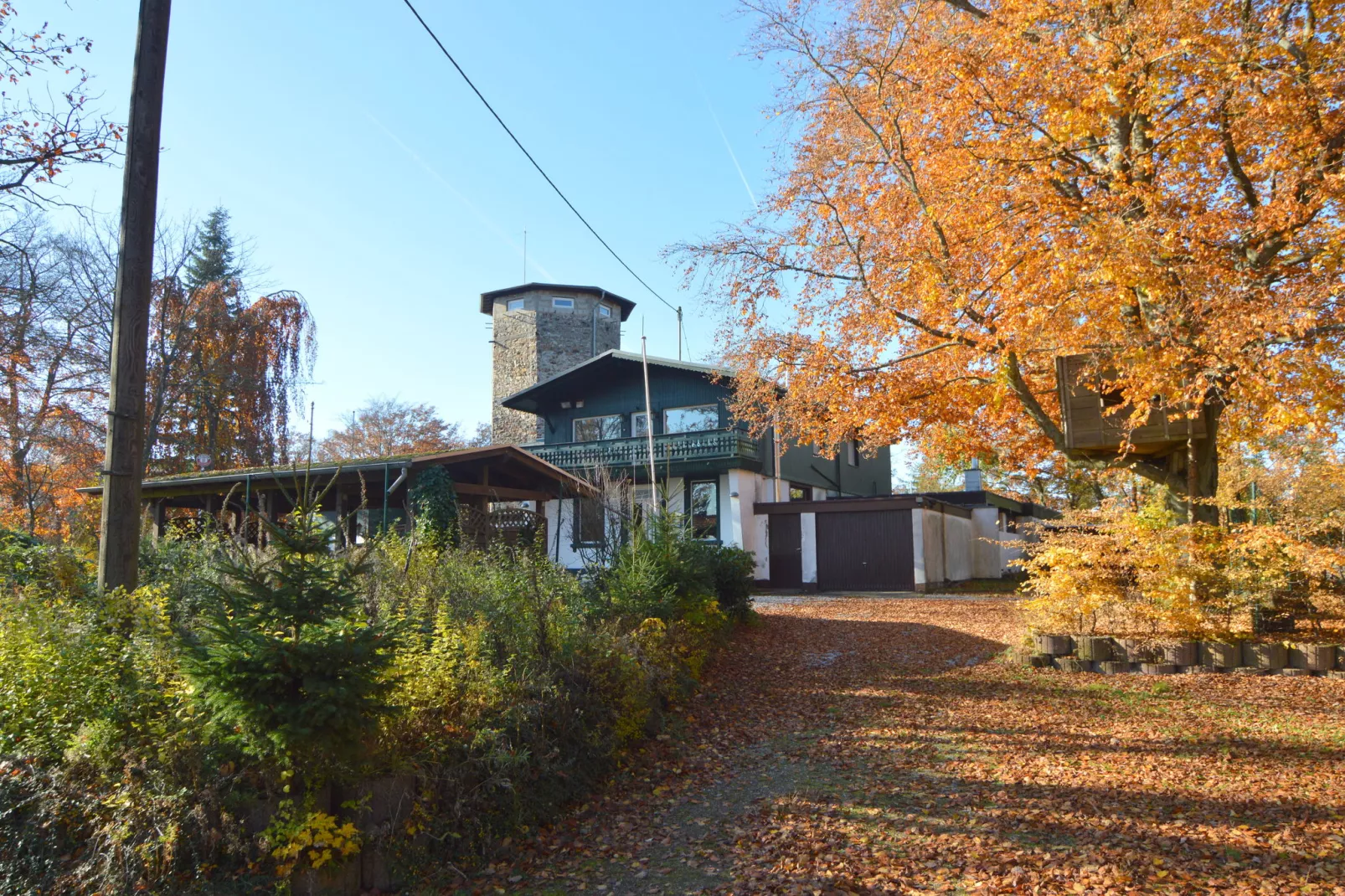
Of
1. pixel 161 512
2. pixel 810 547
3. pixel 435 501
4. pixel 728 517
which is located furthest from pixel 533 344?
pixel 435 501

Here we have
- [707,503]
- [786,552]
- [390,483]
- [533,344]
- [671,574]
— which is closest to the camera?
[671,574]

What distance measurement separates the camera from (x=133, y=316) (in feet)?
20.1

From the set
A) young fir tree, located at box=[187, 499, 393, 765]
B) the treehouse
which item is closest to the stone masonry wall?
the treehouse

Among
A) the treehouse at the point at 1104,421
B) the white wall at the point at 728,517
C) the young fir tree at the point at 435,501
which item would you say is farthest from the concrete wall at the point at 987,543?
the young fir tree at the point at 435,501

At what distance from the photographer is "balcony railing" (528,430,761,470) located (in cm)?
2367

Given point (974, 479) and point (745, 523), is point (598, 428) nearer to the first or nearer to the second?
point (745, 523)

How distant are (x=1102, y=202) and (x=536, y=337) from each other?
32.4 metres

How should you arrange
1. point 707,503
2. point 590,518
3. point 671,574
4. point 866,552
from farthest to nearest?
point 707,503 < point 866,552 < point 590,518 < point 671,574

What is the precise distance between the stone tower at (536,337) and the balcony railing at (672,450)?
14107mm

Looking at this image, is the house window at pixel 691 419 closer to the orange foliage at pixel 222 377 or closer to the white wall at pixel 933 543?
the white wall at pixel 933 543

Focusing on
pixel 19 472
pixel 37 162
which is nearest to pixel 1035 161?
pixel 37 162

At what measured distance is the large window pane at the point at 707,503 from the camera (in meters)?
24.4

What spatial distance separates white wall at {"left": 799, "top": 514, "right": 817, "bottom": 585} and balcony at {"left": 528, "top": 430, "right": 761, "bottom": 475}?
7.70ft

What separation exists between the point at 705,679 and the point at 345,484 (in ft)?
39.3
